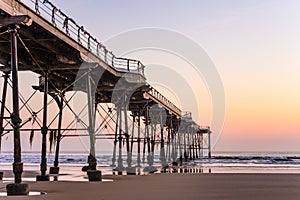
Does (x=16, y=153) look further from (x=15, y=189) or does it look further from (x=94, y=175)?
(x=94, y=175)

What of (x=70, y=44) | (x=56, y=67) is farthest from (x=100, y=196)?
(x=56, y=67)

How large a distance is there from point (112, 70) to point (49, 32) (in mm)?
9603

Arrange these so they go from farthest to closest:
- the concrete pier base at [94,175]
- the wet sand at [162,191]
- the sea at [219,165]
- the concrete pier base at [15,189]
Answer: the sea at [219,165]
the concrete pier base at [94,175]
the wet sand at [162,191]
the concrete pier base at [15,189]

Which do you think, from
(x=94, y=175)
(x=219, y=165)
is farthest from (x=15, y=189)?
(x=219, y=165)

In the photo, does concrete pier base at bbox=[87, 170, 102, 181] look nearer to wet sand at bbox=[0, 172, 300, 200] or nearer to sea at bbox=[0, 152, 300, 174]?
wet sand at bbox=[0, 172, 300, 200]

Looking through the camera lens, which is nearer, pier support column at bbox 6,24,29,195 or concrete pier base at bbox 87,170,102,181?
pier support column at bbox 6,24,29,195

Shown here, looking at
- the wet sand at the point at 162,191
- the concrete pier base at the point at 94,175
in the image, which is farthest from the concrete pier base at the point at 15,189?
the concrete pier base at the point at 94,175

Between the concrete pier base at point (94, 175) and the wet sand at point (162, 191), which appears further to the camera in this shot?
the concrete pier base at point (94, 175)

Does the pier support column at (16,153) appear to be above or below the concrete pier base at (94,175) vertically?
above

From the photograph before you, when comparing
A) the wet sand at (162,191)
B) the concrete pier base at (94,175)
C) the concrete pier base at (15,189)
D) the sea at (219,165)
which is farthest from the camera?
the sea at (219,165)

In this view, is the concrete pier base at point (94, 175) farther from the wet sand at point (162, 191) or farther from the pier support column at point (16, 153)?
the pier support column at point (16, 153)

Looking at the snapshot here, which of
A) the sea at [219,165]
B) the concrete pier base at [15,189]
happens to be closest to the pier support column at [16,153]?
the concrete pier base at [15,189]

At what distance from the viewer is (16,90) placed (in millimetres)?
13812

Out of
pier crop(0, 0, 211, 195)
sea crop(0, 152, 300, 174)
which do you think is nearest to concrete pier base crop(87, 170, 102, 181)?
pier crop(0, 0, 211, 195)
